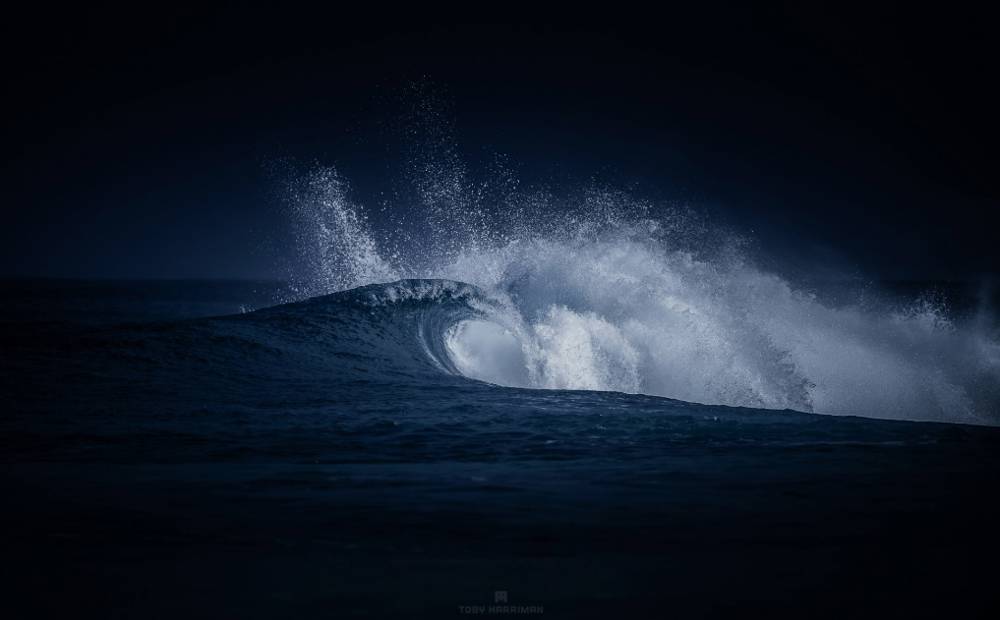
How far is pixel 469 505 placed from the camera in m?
5.38

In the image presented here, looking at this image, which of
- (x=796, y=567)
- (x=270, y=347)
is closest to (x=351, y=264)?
(x=270, y=347)

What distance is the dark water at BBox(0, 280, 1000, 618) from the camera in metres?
3.81

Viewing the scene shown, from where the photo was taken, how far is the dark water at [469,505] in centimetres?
381

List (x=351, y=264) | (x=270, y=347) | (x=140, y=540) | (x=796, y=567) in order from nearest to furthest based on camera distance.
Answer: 1. (x=796, y=567)
2. (x=140, y=540)
3. (x=270, y=347)
4. (x=351, y=264)

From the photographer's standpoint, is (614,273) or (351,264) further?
(351,264)

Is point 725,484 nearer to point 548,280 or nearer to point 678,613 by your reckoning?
point 678,613

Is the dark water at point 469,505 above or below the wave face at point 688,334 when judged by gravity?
below

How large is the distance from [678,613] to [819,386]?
508 inches

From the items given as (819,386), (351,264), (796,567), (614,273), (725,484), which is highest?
(351,264)

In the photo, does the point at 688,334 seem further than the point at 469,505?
Yes

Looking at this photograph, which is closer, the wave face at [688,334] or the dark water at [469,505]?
the dark water at [469,505]

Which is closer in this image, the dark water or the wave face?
the dark water

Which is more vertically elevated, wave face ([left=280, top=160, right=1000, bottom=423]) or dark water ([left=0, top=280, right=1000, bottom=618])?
wave face ([left=280, top=160, right=1000, bottom=423])

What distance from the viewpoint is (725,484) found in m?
6.06
